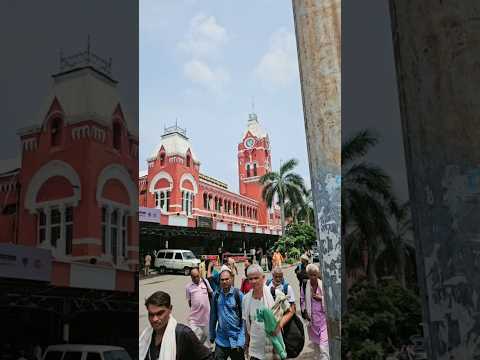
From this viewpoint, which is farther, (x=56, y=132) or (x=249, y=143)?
(x=249, y=143)

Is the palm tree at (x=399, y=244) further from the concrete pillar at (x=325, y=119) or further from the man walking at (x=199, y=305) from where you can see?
the man walking at (x=199, y=305)

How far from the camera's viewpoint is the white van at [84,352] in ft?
11.9

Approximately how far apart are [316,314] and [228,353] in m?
1.03

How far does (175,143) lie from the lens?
3378 cm

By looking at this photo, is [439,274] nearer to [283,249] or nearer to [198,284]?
[198,284]

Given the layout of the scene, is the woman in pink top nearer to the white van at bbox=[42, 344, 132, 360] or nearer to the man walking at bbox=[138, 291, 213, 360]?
the man walking at bbox=[138, 291, 213, 360]

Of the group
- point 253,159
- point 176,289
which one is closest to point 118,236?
point 176,289

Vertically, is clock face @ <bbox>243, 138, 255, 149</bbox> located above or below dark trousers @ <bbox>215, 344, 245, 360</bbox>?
above

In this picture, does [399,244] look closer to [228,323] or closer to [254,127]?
[228,323]

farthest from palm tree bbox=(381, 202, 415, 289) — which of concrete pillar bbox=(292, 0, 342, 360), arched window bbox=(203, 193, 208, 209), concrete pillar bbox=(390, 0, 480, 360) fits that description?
arched window bbox=(203, 193, 208, 209)

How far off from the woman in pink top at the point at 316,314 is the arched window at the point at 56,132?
3053 mm

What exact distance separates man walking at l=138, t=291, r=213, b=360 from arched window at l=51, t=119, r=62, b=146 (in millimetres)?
1529

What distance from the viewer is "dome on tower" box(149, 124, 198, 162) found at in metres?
33.8

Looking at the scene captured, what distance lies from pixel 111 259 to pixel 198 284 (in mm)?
2216
